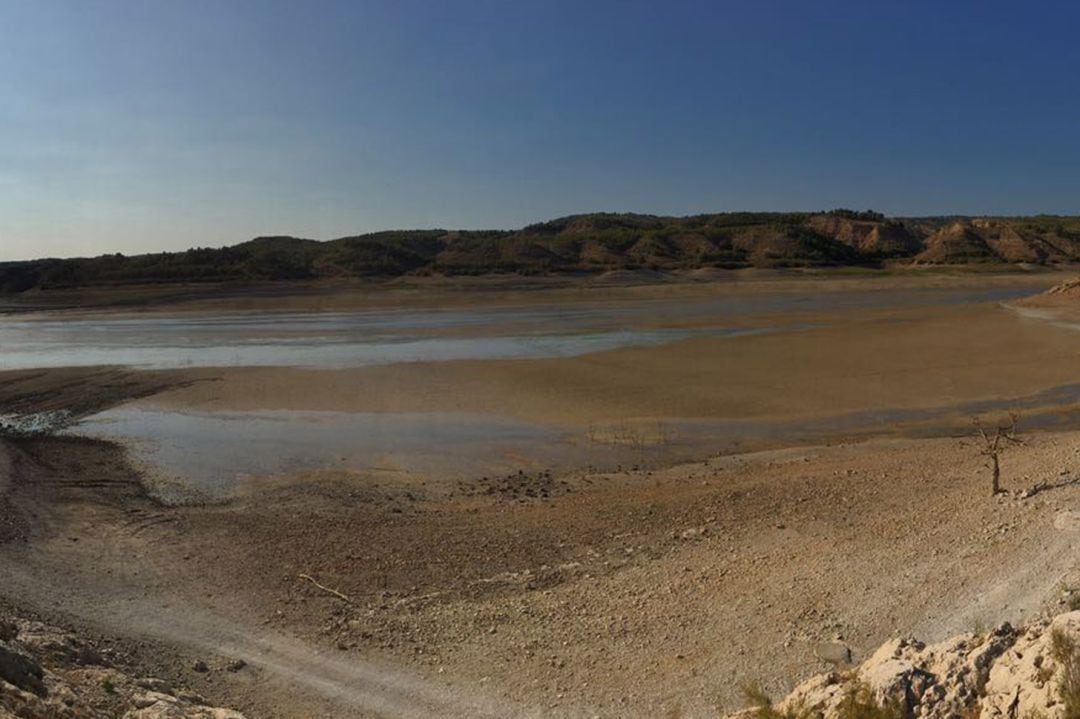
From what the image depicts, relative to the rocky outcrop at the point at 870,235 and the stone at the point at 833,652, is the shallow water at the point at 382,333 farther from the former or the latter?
the rocky outcrop at the point at 870,235

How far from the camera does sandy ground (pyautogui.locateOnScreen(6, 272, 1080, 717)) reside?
665 cm

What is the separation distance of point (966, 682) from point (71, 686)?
237 inches

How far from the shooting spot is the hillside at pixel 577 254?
6931cm

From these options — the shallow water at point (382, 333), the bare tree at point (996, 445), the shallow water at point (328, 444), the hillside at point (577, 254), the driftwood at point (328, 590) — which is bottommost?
the driftwood at point (328, 590)

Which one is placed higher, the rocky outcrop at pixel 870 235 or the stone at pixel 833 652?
the rocky outcrop at pixel 870 235

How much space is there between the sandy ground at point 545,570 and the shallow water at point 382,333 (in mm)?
13601

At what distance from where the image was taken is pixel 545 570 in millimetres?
8727

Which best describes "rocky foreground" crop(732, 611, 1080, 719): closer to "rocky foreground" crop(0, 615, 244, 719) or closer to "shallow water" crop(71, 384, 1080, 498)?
"rocky foreground" crop(0, 615, 244, 719)

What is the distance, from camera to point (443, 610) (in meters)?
7.92

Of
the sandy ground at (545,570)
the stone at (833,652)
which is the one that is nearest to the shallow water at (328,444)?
the sandy ground at (545,570)

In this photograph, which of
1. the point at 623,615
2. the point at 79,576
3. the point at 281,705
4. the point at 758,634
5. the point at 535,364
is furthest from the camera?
the point at 535,364

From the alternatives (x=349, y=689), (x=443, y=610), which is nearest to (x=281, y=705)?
(x=349, y=689)

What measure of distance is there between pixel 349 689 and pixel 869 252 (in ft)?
339

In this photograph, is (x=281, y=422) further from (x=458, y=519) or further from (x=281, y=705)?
(x=281, y=705)
